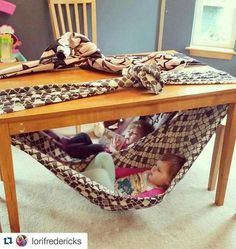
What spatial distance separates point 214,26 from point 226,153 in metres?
1.57

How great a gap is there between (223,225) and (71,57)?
1.09 meters

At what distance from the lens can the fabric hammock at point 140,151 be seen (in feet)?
4.30

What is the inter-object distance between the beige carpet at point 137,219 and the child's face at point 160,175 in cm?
16

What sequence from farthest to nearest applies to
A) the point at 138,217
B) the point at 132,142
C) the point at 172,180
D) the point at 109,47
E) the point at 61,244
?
the point at 109,47 < the point at 132,142 < the point at 138,217 < the point at 172,180 < the point at 61,244

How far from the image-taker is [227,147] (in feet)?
5.00

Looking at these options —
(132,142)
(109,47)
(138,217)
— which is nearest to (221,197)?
(138,217)

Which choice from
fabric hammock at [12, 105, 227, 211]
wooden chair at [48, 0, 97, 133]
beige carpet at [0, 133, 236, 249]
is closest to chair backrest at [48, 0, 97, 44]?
wooden chair at [48, 0, 97, 133]

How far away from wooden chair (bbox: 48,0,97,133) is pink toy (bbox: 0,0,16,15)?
245mm

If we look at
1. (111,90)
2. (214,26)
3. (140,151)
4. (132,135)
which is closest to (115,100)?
(111,90)

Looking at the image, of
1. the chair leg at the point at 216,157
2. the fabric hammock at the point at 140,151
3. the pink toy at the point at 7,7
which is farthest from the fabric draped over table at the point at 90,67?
the pink toy at the point at 7,7

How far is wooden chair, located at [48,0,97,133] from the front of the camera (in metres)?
2.12

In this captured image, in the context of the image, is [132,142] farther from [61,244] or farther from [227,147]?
[61,244]

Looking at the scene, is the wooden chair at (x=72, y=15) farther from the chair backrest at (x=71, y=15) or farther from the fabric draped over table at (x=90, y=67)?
the fabric draped over table at (x=90, y=67)

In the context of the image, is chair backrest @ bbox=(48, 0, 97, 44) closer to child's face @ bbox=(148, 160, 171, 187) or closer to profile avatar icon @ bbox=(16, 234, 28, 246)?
child's face @ bbox=(148, 160, 171, 187)
